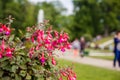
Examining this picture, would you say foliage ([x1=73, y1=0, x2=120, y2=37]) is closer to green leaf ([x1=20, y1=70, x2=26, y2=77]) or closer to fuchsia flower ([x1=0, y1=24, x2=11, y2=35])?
fuchsia flower ([x1=0, y1=24, x2=11, y2=35])

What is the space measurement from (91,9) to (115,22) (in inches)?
226

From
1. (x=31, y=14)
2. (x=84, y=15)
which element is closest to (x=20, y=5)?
(x=31, y=14)

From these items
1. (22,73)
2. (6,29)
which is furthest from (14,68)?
(6,29)

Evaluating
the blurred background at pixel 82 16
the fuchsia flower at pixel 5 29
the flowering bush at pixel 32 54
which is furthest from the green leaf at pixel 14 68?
the blurred background at pixel 82 16

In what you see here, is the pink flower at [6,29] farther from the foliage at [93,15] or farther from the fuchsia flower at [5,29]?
the foliage at [93,15]

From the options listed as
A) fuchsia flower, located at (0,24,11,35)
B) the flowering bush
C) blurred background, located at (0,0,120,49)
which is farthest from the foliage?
fuchsia flower, located at (0,24,11,35)

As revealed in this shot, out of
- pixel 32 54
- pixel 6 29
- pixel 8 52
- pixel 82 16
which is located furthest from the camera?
pixel 82 16

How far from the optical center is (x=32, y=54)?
581 cm

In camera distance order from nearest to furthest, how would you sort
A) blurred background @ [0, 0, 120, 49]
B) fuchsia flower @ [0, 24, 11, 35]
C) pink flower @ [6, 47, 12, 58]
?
pink flower @ [6, 47, 12, 58] → fuchsia flower @ [0, 24, 11, 35] → blurred background @ [0, 0, 120, 49]

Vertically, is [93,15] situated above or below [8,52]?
above

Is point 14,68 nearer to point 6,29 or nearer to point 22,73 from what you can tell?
point 22,73

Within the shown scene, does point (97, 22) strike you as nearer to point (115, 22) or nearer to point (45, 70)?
point (115, 22)

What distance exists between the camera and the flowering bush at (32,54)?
5.64 meters

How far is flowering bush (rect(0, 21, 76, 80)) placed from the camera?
Answer: 5641mm
